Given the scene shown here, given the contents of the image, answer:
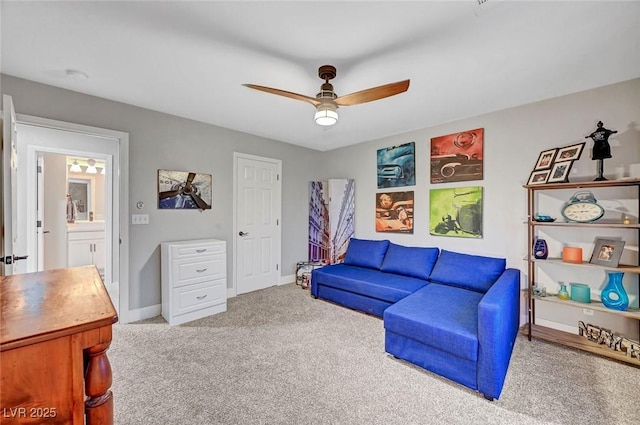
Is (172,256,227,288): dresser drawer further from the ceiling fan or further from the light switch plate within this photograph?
the ceiling fan

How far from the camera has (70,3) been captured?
1.59 meters

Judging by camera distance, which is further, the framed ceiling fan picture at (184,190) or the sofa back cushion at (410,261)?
the sofa back cushion at (410,261)

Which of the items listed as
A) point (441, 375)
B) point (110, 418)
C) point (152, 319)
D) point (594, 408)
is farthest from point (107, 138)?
point (594, 408)

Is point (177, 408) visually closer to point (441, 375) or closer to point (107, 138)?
point (441, 375)

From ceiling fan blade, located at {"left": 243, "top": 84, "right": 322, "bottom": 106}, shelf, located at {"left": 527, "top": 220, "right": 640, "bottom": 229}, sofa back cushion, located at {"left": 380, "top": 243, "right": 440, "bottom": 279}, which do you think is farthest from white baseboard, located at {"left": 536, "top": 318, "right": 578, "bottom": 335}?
ceiling fan blade, located at {"left": 243, "top": 84, "right": 322, "bottom": 106}

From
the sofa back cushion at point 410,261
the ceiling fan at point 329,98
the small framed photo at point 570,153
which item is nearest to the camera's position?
the ceiling fan at point 329,98

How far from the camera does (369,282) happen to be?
3.34m

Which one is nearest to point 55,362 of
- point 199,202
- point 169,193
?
point 169,193

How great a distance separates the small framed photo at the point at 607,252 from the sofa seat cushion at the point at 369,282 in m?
1.52

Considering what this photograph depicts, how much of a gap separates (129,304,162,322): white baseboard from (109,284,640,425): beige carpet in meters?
0.24

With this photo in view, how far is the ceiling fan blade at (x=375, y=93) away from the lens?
193 cm

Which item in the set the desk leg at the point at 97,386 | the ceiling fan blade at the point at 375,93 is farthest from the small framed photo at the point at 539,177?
the desk leg at the point at 97,386

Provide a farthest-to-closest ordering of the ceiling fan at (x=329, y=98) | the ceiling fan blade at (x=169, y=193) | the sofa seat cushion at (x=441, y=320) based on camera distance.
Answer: the ceiling fan blade at (x=169, y=193) < the ceiling fan at (x=329, y=98) < the sofa seat cushion at (x=441, y=320)

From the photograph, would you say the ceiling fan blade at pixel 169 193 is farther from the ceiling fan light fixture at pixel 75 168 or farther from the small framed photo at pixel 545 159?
the small framed photo at pixel 545 159
